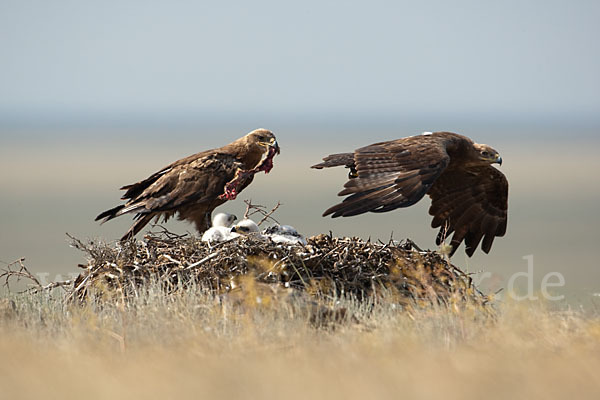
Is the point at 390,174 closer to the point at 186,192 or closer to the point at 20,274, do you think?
the point at 186,192

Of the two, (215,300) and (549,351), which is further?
(215,300)

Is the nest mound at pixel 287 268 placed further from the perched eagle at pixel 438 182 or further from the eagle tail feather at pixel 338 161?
the eagle tail feather at pixel 338 161

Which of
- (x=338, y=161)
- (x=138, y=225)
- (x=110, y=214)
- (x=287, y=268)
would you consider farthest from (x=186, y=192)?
(x=287, y=268)

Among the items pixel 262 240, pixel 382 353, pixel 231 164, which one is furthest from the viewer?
pixel 231 164

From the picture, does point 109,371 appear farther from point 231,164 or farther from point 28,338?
point 231,164

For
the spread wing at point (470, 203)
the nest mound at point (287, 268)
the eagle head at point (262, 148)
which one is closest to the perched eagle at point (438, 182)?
the spread wing at point (470, 203)

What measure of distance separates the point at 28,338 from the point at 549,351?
411 cm

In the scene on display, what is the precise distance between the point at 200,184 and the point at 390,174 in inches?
89.8

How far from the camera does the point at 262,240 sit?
9531 mm

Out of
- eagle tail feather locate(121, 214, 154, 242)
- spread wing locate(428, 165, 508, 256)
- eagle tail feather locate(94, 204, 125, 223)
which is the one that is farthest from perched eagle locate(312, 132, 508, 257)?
eagle tail feather locate(94, 204, 125, 223)

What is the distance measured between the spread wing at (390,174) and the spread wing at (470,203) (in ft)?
4.49

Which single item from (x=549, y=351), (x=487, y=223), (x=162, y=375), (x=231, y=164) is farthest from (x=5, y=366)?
(x=487, y=223)

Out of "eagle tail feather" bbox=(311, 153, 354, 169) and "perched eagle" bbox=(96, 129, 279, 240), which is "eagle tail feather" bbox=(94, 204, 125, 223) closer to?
"perched eagle" bbox=(96, 129, 279, 240)

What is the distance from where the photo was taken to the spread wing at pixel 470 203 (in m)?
11.7
